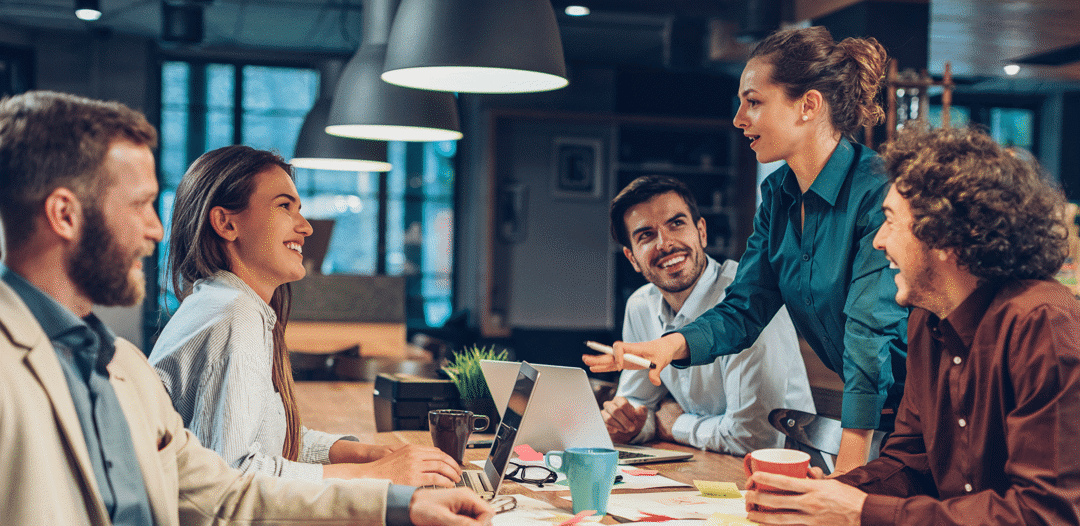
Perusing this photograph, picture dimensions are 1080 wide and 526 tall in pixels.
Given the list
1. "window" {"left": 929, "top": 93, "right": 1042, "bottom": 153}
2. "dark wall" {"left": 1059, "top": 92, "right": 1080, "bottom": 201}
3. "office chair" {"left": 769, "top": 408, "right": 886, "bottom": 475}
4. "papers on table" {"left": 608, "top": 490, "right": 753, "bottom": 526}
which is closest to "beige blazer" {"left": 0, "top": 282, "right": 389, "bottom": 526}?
"papers on table" {"left": 608, "top": 490, "right": 753, "bottom": 526}

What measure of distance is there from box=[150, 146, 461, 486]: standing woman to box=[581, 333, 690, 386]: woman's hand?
1.19 ft

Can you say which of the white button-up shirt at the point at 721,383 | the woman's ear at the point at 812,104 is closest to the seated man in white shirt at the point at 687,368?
the white button-up shirt at the point at 721,383

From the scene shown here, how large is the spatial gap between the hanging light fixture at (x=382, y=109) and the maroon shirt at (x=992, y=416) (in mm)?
1814

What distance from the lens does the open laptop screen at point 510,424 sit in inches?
64.2

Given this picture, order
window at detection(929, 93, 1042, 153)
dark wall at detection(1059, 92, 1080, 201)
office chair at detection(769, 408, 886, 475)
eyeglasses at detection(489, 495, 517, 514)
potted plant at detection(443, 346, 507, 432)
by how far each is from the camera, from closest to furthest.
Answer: eyeglasses at detection(489, 495, 517, 514), office chair at detection(769, 408, 886, 475), potted plant at detection(443, 346, 507, 432), dark wall at detection(1059, 92, 1080, 201), window at detection(929, 93, 1042, 153)

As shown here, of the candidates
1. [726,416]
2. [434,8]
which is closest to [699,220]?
Result: [726,416]

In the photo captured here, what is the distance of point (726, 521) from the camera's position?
4.84 feet

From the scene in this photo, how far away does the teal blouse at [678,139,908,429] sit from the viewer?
1.82 m

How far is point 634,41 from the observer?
28.6ft

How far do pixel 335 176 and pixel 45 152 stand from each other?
922 centimetres

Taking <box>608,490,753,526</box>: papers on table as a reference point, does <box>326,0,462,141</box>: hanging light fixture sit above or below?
above

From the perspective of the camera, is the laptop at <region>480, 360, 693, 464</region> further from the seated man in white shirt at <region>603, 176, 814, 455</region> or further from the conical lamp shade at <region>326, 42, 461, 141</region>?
the conical lamp shade at <region>326, 42, 461, 141</region>

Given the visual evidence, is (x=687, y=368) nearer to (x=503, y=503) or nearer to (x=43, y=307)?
(x=503, y=503)

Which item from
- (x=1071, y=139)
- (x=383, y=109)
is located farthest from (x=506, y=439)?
(x=1071, y=139)
